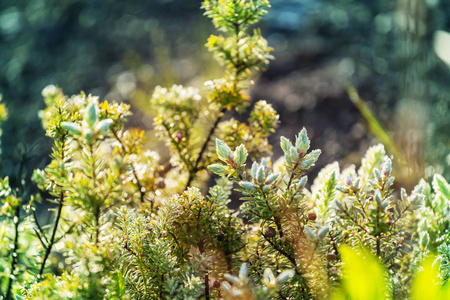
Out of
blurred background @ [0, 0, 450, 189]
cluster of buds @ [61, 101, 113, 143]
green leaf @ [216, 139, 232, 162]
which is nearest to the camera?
cluster of buds @ [61, 101, 113, 143]

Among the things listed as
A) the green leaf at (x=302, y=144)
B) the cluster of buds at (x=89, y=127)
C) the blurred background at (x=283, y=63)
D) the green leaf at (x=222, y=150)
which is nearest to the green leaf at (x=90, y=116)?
the cluster of buds at (x=89, y=127)

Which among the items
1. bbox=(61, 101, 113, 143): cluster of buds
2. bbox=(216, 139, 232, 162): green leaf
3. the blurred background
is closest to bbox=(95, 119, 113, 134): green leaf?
bbox=(61, 101, 113, 143): cluster of buds

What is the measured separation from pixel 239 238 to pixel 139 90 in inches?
76.7

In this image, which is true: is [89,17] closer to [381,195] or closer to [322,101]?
[322,101]

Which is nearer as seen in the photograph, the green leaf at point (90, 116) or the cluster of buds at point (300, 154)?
the green leaf at point (90, 116)

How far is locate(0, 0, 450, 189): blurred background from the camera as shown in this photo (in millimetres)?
1760

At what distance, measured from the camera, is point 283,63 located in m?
2.54

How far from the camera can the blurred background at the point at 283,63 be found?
176cm

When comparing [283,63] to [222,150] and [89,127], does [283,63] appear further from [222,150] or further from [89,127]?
[89,127]

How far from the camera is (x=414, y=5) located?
5.12ft

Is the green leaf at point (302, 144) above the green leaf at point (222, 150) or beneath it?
beneath

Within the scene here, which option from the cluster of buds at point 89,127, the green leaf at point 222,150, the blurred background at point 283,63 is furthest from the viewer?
the blurred background at point 283,63

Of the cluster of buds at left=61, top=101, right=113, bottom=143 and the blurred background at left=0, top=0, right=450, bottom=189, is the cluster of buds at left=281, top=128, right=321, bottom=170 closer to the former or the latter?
the cluster of buds at left=61, top=101, right=113, bottom=143

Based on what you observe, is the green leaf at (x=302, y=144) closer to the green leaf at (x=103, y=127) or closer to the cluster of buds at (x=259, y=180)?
the cluster of buds at (x=259, y=180)
